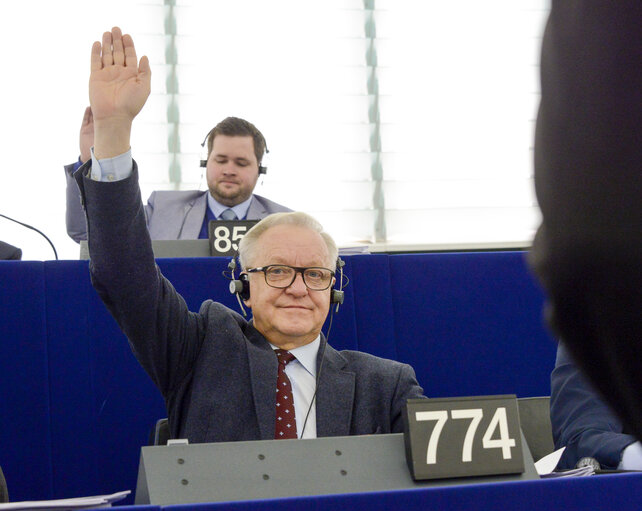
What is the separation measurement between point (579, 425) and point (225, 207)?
1737mm

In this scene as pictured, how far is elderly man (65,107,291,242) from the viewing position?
3.15 meters

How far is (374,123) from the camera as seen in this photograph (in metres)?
4.45

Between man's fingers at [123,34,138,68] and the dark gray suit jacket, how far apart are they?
4.45ft

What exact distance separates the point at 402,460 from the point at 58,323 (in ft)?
4.07

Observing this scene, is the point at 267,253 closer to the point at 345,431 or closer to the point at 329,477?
the point at 345,431

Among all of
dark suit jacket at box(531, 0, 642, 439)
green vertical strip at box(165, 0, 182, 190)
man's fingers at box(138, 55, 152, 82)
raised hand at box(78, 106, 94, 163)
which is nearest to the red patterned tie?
man's fingers at box(138, 55, 152, 82)

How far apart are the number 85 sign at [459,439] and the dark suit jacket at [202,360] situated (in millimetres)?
557

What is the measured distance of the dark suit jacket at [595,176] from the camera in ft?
0.98

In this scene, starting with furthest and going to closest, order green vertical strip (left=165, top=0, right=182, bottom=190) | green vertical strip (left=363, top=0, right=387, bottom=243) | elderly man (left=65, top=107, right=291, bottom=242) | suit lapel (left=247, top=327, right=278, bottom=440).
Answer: green vertical strip (left=363, top=0, right=387, bottom=243)
green vertical strip (left=165, top=0, right=182, bottom=190)
elderly man (left=65, top=107, right=291, bottom=242)
suit lapel (left=247, top=327, right=278, bottom=440)

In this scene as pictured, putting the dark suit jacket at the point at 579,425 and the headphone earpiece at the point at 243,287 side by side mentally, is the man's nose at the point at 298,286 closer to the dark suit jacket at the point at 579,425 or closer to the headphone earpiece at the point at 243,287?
the headphone earpiece at the point at 243,287

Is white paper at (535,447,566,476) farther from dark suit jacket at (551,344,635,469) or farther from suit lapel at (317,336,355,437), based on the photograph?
suit lapel at (317,336,355,437)

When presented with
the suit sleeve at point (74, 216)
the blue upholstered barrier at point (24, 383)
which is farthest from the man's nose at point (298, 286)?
the suit sleeve at point (74, 216)

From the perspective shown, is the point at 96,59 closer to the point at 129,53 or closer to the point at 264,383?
the point at 129,53

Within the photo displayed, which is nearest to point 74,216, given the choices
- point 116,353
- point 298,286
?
point 116,353
